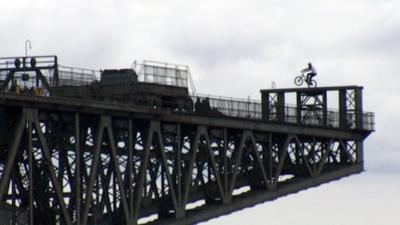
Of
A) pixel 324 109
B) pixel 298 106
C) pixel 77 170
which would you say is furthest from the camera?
pixel 324 109

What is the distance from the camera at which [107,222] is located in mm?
125938

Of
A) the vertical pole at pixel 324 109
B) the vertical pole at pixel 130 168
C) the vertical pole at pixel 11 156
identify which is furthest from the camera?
the vertical pole at pixel 324 109

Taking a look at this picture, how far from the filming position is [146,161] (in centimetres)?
12238

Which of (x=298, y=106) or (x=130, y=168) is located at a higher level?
(x=298, y=106)

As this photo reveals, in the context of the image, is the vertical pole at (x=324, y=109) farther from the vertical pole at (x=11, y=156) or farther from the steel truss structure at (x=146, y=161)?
the vertical pole at (x=11, y=156)

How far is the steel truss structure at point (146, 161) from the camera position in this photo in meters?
114

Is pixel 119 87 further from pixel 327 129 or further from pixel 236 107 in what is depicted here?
pixel 327 129

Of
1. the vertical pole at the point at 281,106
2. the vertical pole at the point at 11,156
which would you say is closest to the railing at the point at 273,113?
the vertical pole at the point at 281,106

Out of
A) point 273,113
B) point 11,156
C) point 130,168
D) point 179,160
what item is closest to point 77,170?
point 11,156

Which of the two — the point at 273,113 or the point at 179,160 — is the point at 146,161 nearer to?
the point at 179,160

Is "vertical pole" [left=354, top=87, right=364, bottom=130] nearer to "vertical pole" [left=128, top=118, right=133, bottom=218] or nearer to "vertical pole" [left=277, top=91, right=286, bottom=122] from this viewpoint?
"vertical pole" [left=277, top=91, right=286, bottom=122]

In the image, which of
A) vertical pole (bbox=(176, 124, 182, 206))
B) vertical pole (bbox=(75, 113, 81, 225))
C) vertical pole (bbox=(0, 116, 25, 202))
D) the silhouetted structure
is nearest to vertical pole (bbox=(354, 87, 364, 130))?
the silhouetted structure

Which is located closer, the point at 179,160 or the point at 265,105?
the point at 179,160

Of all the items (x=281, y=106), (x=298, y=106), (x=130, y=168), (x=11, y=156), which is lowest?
(x=130, y=168)
